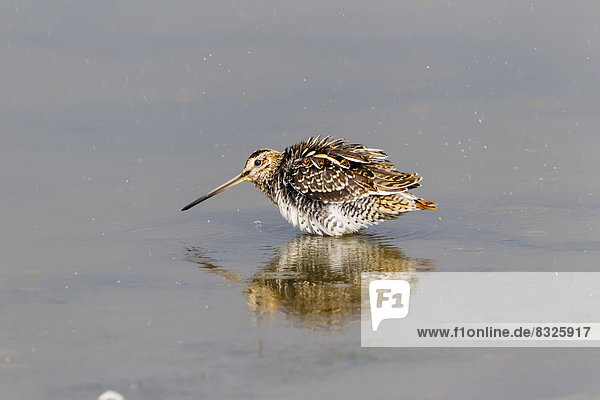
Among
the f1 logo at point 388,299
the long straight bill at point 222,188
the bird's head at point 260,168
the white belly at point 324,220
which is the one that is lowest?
the f1 logo at point 388,299

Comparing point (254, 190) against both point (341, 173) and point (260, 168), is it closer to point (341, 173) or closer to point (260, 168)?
point (260, 168)

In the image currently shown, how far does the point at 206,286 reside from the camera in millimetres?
9539

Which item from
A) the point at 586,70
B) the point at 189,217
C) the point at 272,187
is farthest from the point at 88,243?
the point at 586,70

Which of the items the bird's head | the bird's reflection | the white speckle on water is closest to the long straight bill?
the bird's head

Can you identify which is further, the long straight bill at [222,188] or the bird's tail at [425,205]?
the long straight bill at [222,188]

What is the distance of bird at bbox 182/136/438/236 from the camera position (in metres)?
11.7

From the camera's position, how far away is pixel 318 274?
32.6 feet

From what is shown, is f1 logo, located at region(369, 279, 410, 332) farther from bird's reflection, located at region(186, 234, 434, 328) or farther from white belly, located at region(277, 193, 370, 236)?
white belly, located at region(277, 193, 370, 236)

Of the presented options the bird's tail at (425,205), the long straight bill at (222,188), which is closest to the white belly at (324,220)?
the bird's tail at (425,205)

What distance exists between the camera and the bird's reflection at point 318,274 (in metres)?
8.69

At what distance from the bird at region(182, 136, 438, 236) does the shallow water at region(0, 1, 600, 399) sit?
228 millimetres

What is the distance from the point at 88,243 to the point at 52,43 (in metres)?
6.81

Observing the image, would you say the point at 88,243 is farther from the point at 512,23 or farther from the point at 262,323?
the point at 512,23

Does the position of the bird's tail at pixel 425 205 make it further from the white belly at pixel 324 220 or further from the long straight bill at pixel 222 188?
the long straight bill at pixel 222 188
